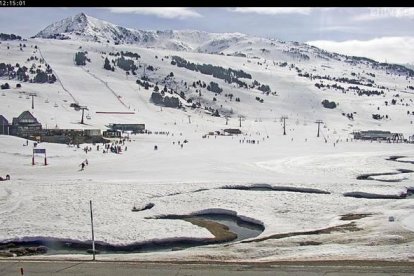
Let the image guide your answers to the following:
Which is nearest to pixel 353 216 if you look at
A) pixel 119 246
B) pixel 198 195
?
pixel 198 195

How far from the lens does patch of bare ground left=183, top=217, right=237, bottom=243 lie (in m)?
27.4

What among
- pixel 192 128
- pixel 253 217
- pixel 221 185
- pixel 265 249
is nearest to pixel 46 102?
pixel 192 128

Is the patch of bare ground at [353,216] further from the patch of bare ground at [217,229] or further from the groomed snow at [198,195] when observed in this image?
the patch of bare ground at [217,229]

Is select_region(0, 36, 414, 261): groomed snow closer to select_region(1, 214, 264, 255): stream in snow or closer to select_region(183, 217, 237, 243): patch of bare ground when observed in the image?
select_region(1, 214, 264, 255): stream in snow

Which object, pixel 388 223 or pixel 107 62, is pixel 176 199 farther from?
pixel 107 62

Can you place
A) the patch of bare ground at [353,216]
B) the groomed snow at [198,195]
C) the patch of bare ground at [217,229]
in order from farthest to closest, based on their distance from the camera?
the patch of bare ground at [353,216]
the patch of bare ground at [217,229]
the groomed snow at [198,195]

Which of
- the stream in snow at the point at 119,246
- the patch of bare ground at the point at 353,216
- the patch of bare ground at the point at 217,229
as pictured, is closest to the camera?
the stream in snow at the point at 119,246

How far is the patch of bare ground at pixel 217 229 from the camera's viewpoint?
2737 cm

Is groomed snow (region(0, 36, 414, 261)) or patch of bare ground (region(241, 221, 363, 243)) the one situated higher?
groomed snow (region(0, 36, 414, 261))

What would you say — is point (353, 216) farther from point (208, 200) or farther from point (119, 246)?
point (119, 246)

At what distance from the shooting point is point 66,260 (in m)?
21.4

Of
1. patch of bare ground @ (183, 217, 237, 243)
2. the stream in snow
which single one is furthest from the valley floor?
patch of bare ground @ (183, 217, 237, 243)

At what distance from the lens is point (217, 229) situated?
96.0 ft

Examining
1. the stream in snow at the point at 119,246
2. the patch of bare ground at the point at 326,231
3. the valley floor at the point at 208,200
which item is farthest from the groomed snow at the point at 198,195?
the patch of bare ground at the point at 326,231
